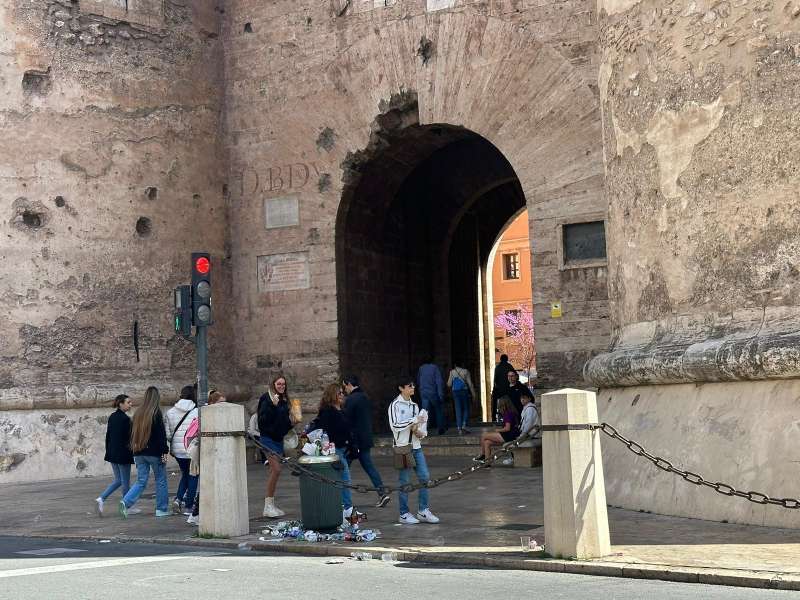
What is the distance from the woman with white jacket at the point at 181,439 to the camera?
12383 millimetres

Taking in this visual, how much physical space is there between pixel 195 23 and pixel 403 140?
3842mm

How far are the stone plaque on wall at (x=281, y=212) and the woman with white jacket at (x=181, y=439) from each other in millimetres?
7039

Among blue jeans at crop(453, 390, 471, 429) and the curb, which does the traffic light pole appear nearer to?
the curb

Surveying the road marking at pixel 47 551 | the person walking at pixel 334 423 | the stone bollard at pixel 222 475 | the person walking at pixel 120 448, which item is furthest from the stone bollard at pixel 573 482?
the person walking at pixel 120 448

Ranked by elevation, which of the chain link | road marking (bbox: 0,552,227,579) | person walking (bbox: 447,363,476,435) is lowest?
road marking (bbox: 0,552,227,579)

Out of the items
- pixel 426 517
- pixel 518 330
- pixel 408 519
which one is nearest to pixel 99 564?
pixel 408 519

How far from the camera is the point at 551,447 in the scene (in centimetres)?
845

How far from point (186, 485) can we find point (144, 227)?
7.11 meters

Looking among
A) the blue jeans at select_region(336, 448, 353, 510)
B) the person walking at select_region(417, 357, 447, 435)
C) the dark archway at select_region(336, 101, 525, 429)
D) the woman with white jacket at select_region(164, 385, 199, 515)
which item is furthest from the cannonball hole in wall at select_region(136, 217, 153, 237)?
the blue jeans at select_region(336, 448, 353, 510)

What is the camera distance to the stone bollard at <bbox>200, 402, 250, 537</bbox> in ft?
34.2

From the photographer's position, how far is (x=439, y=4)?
60.2 ft

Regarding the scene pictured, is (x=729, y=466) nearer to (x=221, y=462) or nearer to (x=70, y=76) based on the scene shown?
(x=221, y=462)

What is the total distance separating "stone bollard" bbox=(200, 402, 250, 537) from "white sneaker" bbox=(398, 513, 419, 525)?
131 cm

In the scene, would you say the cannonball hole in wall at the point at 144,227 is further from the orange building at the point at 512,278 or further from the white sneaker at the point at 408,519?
the orange building at the point at 512,278
